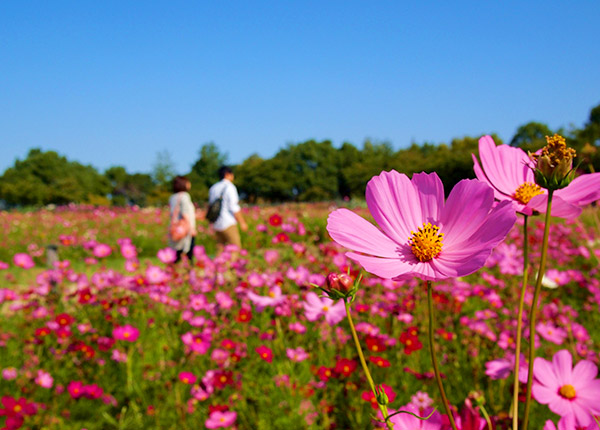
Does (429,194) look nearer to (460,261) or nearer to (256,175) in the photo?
(460,261)

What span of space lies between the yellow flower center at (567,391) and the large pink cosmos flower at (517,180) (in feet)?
1.17

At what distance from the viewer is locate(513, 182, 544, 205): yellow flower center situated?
0.47 m

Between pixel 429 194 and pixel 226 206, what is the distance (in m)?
5.03

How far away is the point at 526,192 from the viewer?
18.6 inches

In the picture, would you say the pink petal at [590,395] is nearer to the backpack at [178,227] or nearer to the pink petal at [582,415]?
the pink petal at [582,415]

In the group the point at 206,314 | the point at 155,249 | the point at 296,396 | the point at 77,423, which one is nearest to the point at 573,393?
the point at 296,396

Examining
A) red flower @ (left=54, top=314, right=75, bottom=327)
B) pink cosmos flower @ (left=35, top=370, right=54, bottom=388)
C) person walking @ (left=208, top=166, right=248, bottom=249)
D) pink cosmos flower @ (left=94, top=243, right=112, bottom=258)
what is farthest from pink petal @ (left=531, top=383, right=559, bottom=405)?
person walking @ (left=208, top=166, right=248, bottom=249)

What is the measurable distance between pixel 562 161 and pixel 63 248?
9360 millimetres

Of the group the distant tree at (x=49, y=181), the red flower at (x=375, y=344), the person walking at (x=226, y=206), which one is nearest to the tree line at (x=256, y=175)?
the distant tree at (x=49, y=181)

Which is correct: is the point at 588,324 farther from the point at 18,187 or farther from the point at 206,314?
the point at 18,187

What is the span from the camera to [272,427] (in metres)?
1.74

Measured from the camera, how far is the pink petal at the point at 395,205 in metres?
0.44

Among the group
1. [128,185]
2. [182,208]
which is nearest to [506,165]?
[182,208]

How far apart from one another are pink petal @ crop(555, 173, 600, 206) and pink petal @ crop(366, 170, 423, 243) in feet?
0.52
